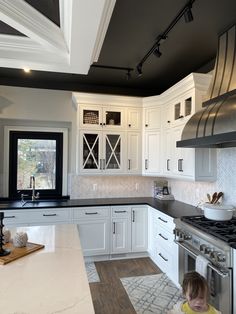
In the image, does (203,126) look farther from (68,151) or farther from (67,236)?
(68,151)

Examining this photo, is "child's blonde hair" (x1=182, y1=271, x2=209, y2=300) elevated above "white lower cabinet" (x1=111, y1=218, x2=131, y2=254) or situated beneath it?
elevated above

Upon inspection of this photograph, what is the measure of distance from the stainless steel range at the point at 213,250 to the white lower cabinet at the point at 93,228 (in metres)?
1.30

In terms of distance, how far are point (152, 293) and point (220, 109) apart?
215 centimetres

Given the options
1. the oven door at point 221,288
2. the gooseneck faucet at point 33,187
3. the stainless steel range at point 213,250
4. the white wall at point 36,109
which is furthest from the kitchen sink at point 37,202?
the oven door at point 221,288

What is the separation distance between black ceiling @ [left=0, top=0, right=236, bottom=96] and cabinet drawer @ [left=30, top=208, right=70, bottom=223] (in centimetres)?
206

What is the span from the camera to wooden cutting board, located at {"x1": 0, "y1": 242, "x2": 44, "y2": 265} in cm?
154

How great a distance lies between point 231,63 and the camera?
2367 mm

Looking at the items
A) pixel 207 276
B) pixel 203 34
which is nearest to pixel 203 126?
pixel 203 34

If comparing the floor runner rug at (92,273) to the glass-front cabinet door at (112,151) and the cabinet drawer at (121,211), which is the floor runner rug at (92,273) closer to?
the cabinet drawer at (121,211)

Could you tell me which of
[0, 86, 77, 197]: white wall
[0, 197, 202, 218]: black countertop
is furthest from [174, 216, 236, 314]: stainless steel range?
[0, 86, 77, 197]: white wall

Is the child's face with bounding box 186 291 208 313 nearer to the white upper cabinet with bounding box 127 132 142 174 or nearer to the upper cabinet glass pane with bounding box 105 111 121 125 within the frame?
the white upper cabinet with bounding box 127 132 142 174

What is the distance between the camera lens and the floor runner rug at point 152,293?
2500 millimetres

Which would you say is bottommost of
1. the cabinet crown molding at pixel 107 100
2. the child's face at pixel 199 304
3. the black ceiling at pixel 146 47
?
the child's face at pixel 199 304

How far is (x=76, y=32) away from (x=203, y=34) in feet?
4.64
